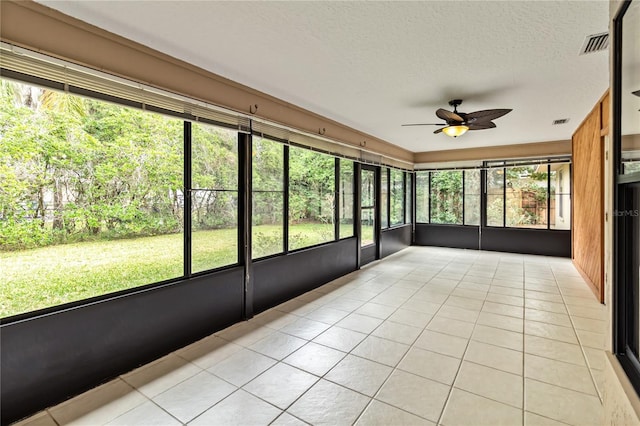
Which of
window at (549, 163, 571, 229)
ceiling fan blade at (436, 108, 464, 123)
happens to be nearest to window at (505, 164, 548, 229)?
window at (549, 163, 571, 229)

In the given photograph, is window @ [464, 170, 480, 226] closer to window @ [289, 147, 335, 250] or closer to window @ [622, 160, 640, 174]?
window @ [289, 147, 335, 250]

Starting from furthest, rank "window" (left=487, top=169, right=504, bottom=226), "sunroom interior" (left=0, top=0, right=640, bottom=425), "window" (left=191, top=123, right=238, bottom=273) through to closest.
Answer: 1. "window" (left=487, top=169, right=504, bottom=226)
2. "window" (left=191, top=123, right=238, bottom=273)
3. "sunroom interior" (left=0, top=0, right=640, bottom=425)

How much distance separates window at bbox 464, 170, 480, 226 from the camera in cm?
760

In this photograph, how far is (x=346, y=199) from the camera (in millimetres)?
5504

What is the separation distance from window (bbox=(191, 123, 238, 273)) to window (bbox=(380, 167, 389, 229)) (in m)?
4.14

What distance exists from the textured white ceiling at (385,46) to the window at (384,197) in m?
2.94

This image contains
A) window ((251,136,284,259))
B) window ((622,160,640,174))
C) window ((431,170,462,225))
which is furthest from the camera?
window ((431,170,462,225))

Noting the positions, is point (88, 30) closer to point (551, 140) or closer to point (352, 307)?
point (352, 307)

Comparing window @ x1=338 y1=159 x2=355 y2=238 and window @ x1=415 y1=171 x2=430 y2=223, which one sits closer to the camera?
window @ x1=338 y1=159 x2=355 y2=238

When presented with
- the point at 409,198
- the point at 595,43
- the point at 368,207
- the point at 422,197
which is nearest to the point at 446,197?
the point at 422,197

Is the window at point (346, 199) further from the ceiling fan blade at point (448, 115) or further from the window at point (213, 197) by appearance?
the window at point (213, 197)

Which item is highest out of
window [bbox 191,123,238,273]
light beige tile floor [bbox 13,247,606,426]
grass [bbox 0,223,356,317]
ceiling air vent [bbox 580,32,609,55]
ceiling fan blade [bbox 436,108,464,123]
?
ceiling air vent [bbox 580,32,609,55]

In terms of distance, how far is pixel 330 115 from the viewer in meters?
4.47

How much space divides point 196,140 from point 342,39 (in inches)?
64.7
